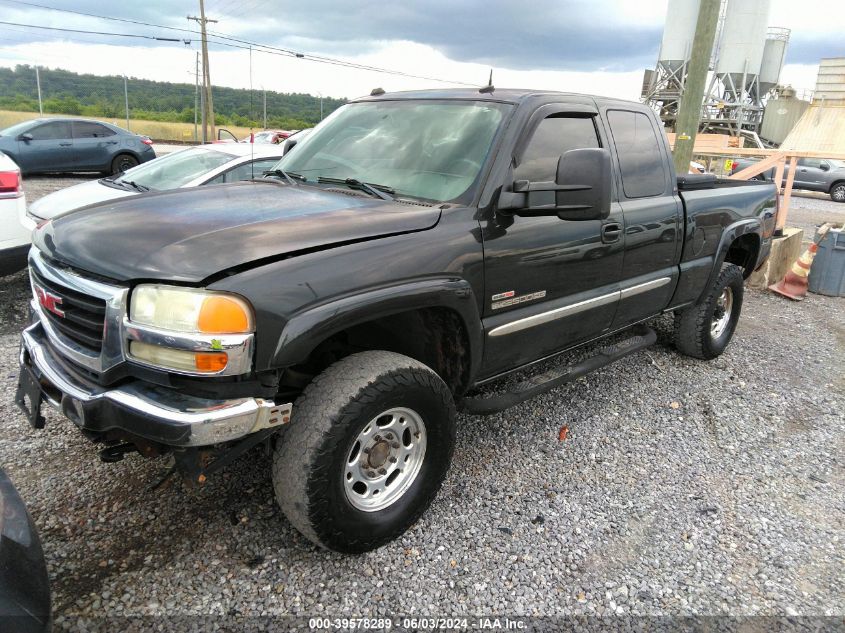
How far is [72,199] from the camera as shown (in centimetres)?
635

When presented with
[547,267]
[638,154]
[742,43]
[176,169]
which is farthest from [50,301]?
[742,43]

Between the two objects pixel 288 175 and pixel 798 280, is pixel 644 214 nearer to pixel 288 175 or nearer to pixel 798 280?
pixel 288 175

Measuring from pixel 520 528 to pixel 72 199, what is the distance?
574 centimetres

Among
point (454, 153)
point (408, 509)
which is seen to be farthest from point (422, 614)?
point (454, 153)

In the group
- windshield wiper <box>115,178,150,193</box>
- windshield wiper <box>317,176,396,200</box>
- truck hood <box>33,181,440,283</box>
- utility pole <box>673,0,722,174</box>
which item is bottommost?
windshield wiper <box>115,178,150,193</box>

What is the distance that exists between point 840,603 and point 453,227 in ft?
7.48

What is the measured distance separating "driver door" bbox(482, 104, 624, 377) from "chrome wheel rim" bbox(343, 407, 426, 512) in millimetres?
565

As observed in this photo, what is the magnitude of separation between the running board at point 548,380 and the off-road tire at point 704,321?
0.64 meters

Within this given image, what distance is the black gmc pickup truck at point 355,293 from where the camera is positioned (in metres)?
2.14

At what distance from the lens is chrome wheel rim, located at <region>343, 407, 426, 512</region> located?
2.59m

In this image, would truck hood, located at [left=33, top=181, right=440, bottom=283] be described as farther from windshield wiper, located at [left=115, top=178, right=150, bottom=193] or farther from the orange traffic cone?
the orange traffic cone

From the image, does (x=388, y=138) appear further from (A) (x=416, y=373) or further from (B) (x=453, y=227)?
(A) (x=416, y=373)

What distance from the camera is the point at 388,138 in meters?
3.38

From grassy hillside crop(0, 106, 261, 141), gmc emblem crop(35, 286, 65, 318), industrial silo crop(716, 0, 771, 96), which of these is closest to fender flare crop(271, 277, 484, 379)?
gmc emblem crop(35, 286, 65, 318)
